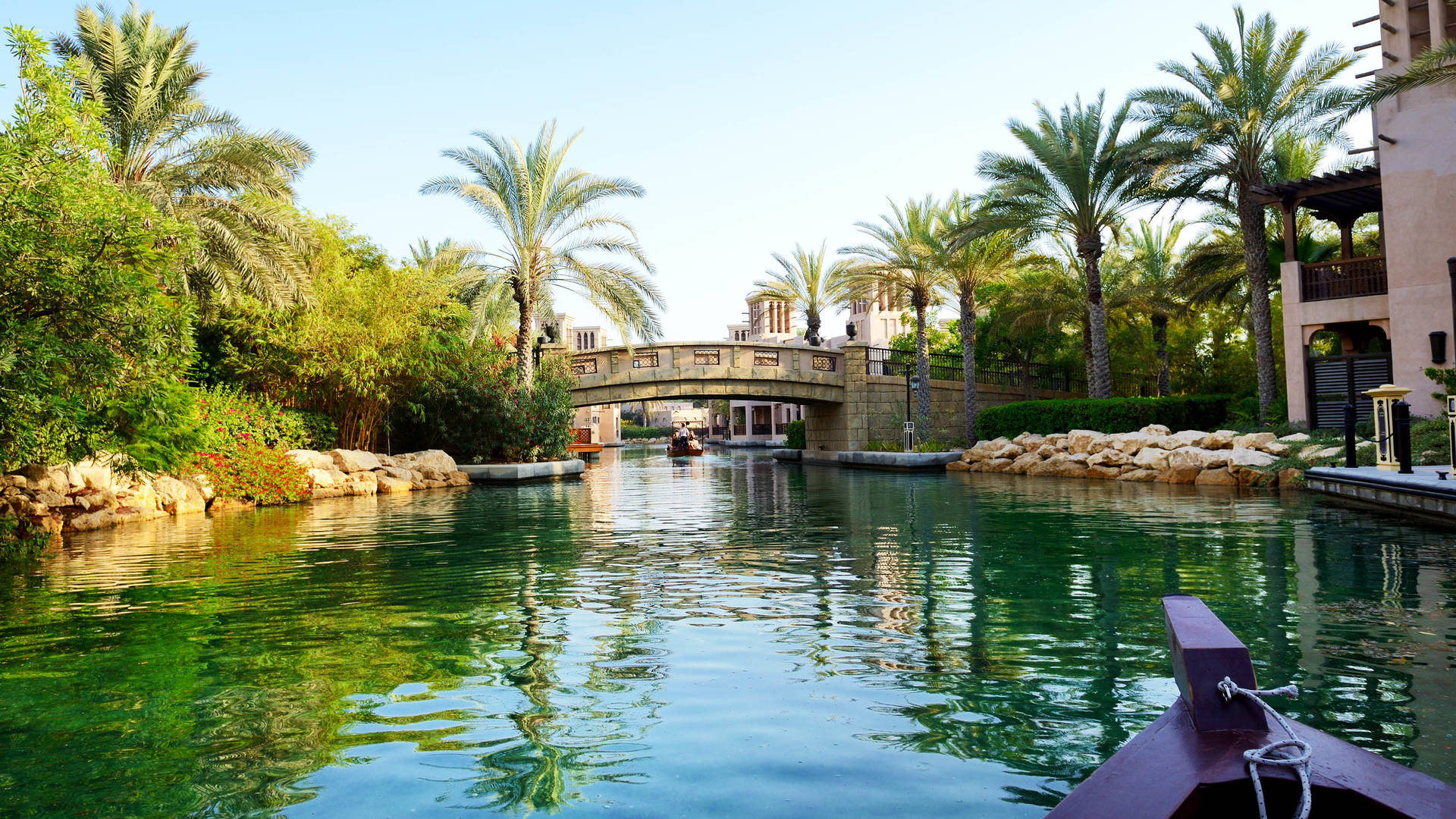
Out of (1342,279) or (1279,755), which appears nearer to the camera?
(1279,755)

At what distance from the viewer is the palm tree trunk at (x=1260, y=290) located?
912 inches

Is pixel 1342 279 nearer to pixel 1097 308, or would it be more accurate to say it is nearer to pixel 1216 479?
pixel 1097 308

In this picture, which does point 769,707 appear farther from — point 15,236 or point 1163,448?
point 1163,448

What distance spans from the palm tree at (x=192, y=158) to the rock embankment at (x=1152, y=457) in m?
17.8

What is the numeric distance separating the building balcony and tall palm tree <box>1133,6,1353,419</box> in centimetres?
92

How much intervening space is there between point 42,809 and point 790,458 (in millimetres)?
36117

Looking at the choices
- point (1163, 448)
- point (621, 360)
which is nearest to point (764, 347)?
point (621, 360)

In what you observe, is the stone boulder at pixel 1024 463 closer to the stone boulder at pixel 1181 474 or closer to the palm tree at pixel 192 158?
the stone boulder at pixel 1181 474

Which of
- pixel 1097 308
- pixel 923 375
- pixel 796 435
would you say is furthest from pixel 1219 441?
pixel 796 435

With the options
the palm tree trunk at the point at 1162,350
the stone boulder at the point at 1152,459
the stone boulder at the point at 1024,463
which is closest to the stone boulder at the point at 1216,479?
the stone boulder at the point at 1152,459

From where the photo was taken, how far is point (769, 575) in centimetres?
884

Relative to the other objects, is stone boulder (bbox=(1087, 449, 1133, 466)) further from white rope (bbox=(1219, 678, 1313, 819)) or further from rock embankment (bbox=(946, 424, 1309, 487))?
white rope (bbox=(1219, 678, 1313, 819))

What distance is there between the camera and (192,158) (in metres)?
18.4

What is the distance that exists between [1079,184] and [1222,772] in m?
26.6
